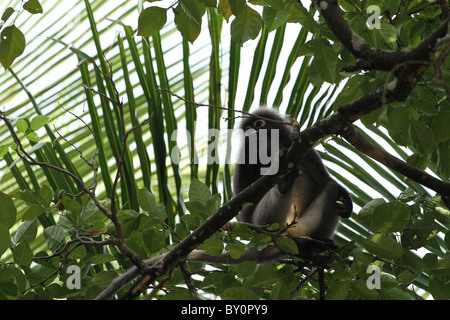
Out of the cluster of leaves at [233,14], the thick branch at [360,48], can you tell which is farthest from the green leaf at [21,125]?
the thick branch at [360,48]

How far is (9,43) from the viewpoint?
5.54 ft

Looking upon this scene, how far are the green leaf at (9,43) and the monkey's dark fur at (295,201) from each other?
1.02 metres

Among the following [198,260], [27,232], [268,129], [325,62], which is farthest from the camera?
[268,129]

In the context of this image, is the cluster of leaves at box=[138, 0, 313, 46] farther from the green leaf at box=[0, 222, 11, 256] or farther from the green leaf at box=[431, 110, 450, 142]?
the green leaf at box=[0, 222, 11, 256]

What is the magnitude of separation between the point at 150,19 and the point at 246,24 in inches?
12.3

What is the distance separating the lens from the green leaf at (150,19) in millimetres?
1732

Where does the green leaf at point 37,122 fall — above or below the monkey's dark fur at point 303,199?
below

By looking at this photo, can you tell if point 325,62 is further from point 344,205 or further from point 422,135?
point 344,205

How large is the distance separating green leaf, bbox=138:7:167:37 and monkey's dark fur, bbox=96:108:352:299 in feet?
3.25

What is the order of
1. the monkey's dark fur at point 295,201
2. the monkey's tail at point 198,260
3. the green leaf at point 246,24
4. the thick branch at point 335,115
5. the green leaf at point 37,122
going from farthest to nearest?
the monkey's dark fur at point 295,201 < the green leaf at point 37,122 < the monkey's tail at point 198,260 < the green leaf at point 246,24 < the thick branch at point 335,115

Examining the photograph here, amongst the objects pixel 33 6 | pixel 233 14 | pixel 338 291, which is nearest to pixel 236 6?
pixel 233 14

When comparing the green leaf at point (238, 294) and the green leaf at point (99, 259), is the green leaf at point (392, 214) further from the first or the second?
the green leaf at point (99, 259)

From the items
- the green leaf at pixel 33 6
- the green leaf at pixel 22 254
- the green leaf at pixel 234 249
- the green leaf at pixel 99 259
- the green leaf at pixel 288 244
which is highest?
the green leaf at pixel 33 6
